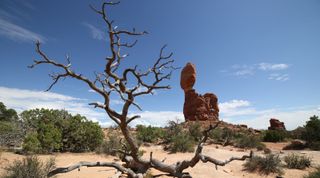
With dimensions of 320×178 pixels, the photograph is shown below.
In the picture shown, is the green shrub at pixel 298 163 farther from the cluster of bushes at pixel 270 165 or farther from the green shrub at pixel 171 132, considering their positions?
the green shrub at pixel 171 132

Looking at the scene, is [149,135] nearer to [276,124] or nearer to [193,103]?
[193,103]

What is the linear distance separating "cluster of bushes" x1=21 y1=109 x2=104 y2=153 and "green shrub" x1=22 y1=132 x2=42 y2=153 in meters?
0.57

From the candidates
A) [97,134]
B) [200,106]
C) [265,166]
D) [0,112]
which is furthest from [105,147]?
[200,106]

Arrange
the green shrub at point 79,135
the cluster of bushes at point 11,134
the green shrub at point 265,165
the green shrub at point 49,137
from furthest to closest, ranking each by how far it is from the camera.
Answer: the green shrub at point 79,135 < the cluster of bushes at point 11,134 < the green shrub at point 49,137 < the green shrub at point 265,165

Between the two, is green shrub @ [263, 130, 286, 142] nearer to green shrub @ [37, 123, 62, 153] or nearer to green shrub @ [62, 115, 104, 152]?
green shrub @ [62, 115, 104, 152]

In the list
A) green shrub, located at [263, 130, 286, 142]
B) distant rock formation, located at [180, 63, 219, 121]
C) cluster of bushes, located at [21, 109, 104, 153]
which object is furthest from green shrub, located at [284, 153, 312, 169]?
distant rock formation, located at [180, 63, 219, 121]

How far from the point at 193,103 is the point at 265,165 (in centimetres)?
4348

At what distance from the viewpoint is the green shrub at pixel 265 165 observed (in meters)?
11.0

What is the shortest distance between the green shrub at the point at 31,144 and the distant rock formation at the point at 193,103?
138 feet

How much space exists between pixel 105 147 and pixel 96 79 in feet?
34.4

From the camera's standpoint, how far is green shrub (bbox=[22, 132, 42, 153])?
1293 centimetres

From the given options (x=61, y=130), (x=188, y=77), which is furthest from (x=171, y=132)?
(x=188, y=77)

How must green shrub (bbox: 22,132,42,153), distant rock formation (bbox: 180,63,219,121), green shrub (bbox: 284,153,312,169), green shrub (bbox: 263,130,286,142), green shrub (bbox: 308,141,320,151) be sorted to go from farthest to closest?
distant rock formation (bbox: 180,63,219,121) < green shrub (bbox: 263,130,286,142) < green shrub (bbox: 308,141,320,151) < green shrub (bbox: 22,132,42,153) < green shrub (bbox: 284,153,312,169)

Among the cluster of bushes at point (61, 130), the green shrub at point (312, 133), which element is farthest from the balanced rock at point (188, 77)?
the cluster of bushes at point (61, 130)
